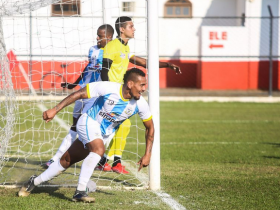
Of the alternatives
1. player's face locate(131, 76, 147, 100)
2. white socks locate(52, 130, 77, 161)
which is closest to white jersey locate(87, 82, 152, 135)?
player's face locate(131, 76, 147, 100)

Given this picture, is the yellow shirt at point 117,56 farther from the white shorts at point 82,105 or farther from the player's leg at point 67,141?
the player's leg at point 67,141

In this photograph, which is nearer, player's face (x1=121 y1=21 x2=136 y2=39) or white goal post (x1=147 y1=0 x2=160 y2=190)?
white goal post (x1=147 y1=0 x2=160 y2=190)

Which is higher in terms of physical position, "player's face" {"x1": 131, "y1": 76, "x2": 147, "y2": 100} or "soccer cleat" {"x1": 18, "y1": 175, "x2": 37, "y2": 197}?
"player's face" {"x1": 131, "y1": 76, "x2": 147, "y2": 100}

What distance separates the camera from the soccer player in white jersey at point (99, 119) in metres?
5.69

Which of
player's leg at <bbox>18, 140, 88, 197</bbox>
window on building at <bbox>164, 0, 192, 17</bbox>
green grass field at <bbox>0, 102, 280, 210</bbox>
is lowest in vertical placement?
green grass field at <bbox>0, 102, 280, 210</bbox>

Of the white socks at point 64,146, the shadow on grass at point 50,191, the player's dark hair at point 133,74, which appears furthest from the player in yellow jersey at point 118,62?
the player's dark hair at point 133,74

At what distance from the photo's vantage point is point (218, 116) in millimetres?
15375

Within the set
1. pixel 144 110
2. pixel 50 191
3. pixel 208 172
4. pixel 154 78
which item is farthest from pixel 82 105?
pixel 208 172

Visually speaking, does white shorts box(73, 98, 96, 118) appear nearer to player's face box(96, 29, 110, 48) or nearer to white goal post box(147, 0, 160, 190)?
player's face box(96, 29, 110, 48)

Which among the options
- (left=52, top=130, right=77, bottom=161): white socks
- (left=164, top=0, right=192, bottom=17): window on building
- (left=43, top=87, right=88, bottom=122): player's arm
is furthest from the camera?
(left=164, top=0, right=192, bottom=17): window on building

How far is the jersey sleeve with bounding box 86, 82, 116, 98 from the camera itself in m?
5.76

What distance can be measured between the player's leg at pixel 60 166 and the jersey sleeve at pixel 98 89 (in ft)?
2.17

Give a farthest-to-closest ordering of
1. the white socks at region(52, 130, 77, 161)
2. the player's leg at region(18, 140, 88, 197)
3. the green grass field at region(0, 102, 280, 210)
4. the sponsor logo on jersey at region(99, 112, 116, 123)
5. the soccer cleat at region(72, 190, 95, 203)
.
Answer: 1. the white socks at region(52, 130, 77, 161)
2. the player's leg at region(18, 140, 88, 197)
3. the sponsor logo on jersey at region(99, 112, 116, 123)
4. the green grass field at region(0, 102, 280, 210)
5. the soccer cleat at region(72, 190, 95, 203)

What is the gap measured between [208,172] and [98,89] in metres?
2.61
